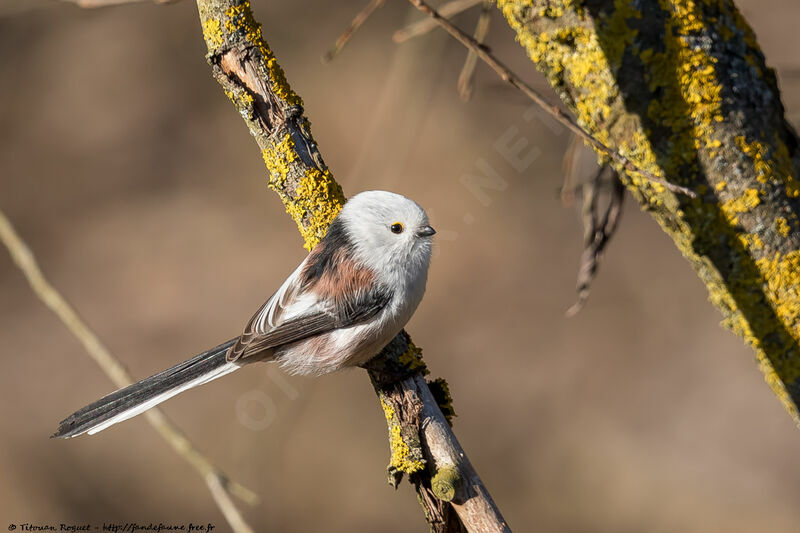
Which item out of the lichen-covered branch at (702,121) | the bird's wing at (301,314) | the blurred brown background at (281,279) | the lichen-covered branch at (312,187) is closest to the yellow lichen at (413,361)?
the lichen-covered branch at (312,187)

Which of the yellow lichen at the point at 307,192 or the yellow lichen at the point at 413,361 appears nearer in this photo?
the yellow lichen at the point at 307,192

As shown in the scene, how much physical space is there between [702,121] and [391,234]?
3.10ft

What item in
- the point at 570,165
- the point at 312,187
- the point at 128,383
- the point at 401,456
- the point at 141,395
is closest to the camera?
the point at 128,383

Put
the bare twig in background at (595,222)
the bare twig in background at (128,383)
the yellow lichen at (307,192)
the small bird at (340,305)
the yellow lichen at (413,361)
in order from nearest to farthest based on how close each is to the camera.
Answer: the bare twig in background at (128,383), the yellow lichen at (307,192), the yellow lichen at (413,361), the small bird at (340,305), the bare twig in background at (595,222)

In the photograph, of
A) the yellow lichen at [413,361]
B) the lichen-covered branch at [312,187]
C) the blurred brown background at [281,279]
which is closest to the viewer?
the lichen-covered branch at [312,187]

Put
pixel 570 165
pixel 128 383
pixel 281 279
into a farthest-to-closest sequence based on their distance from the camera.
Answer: pixel 281 279
pixel 570 165
pixel 128 383

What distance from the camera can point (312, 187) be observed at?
188 centimetres

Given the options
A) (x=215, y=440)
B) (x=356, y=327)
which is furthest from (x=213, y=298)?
(x=356, y=327)

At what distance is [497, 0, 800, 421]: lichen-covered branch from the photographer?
166 cm

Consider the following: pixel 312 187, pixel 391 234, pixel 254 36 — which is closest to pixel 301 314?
pixel 391 234

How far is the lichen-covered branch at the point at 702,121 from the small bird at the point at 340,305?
0.67 m

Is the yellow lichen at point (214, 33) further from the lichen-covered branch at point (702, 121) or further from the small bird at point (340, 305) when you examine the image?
the lichen-covered branch at point (702, 121)

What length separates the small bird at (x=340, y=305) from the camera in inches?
81.2

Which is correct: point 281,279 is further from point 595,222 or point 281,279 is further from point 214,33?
point 214,33
